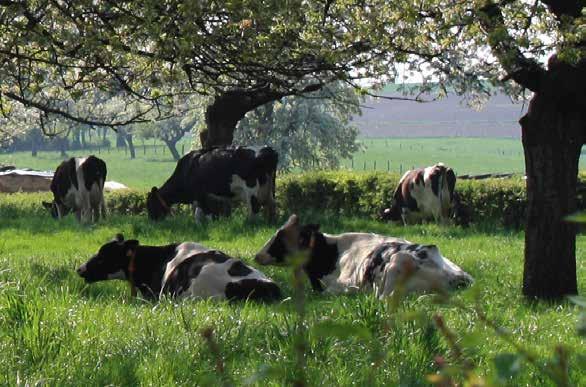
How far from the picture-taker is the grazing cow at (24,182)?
158 feet

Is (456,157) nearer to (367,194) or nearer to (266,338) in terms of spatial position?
(367,194)

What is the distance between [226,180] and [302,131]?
33.4m

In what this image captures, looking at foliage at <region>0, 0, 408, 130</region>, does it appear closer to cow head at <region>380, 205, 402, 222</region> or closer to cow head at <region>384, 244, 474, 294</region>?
cow head at <region>384, 244, 474, 294</region>

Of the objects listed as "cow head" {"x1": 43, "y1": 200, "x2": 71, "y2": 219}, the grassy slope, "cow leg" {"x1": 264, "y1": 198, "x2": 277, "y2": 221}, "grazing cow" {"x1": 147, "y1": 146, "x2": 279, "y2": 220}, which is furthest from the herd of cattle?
the grassy slope

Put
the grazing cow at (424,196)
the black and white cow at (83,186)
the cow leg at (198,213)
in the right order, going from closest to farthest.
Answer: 1. the cow leg at (198,213)
2. the grazing cow at (424,196)
3. the black and white cow at (83,186)

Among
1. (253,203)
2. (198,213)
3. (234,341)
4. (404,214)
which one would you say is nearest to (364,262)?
(234,341)

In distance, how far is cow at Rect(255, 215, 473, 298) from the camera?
37.7 feet

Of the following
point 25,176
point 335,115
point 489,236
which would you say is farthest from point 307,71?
point 335,115

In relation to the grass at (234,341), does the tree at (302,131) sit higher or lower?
higher

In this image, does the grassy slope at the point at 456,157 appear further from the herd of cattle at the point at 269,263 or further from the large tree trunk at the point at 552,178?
the large tree trunk at the point at 552,178

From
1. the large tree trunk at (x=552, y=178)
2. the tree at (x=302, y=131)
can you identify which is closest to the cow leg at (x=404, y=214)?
the large tree trunk at (x=552, y=178)

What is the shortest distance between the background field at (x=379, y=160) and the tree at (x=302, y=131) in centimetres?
4572

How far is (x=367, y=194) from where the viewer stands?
26281 mm

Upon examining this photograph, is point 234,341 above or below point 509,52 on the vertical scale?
below
